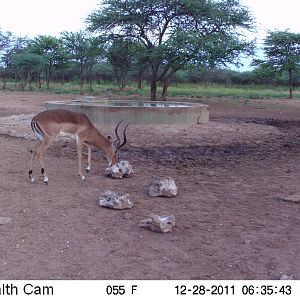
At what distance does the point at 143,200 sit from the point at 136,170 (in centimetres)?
193

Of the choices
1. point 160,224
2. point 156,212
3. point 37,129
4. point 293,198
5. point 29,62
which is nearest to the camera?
point 160,224

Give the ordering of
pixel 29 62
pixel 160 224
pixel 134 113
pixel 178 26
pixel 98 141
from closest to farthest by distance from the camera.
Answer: pixel 160 224
pixel 98 141
pixel 134 113
pixel 178 26
pixel 29 62

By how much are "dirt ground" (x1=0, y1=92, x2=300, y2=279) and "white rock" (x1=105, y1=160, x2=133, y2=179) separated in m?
0.18

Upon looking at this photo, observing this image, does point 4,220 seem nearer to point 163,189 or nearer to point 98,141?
point 163,189

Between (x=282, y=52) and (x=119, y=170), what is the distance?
100ft

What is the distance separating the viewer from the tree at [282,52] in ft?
112

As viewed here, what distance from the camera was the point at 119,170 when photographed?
732cm

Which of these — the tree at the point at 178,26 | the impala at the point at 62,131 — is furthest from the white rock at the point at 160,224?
the tree at the point at 178,26

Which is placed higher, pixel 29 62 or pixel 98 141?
pixel 29 62

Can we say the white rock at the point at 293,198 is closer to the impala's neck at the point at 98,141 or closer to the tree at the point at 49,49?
the impala's neck at the point at 98,141

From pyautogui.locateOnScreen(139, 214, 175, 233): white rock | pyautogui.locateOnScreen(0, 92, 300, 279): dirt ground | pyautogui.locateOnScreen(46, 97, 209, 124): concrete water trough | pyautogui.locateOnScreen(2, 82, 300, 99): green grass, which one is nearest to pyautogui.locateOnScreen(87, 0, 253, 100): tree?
pyautogui.locateOnScreen(2, 82, 300, 99): green grass

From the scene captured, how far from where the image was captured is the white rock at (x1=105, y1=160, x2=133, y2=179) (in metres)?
7.30

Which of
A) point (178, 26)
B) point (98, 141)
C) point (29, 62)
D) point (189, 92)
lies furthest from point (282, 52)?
point (98, 141)

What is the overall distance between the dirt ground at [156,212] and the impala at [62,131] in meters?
0.35
